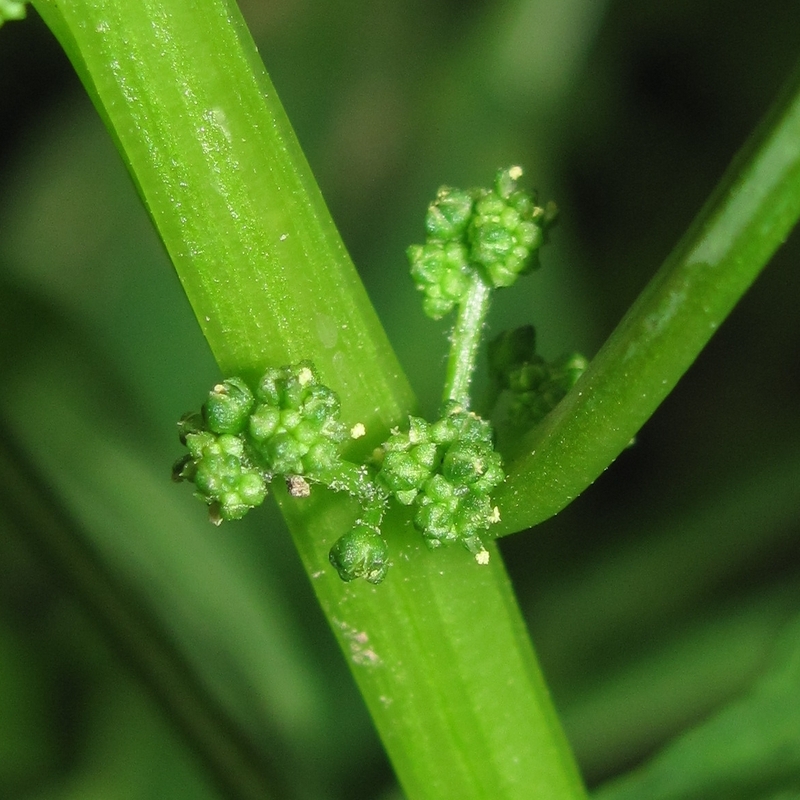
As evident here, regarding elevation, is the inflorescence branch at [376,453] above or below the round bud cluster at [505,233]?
below

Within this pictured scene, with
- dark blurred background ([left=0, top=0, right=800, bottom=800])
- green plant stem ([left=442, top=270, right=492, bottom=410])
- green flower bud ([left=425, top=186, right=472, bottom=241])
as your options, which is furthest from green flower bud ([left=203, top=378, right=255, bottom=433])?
dark blurred background ([left=0, top=0, right=800, bottom=800])

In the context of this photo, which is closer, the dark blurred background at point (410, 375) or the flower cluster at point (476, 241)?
the flower cluster at point (476, 241)

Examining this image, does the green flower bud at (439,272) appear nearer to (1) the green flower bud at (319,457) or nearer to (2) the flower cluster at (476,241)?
(2) the flower cluster at (476,241)

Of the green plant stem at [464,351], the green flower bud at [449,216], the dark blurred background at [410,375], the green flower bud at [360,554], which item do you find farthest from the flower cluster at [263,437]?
the dark blurred background at [410,375]

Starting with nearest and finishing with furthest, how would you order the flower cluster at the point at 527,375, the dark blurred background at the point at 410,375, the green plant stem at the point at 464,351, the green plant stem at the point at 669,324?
the green plant stem at the point at 669,324, the green plant stem at the point at 464,351, the flower cluster at the point at 527,375, the dark blurred background at the point at 410,375

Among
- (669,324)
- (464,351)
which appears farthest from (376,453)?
(669,324)

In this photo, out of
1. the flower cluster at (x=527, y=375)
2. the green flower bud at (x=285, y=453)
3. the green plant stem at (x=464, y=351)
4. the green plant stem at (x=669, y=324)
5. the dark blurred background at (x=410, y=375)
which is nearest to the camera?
the green plant stem at (x=669, y=324)

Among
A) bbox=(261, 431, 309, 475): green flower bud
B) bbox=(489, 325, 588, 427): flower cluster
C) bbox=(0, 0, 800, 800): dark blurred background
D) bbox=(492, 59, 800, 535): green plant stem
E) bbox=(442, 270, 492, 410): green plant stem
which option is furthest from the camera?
bbox=(0, 0, 800, 800): dark blurred background

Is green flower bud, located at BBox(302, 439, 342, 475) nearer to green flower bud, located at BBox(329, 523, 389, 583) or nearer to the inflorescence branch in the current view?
the inflorescence branch
